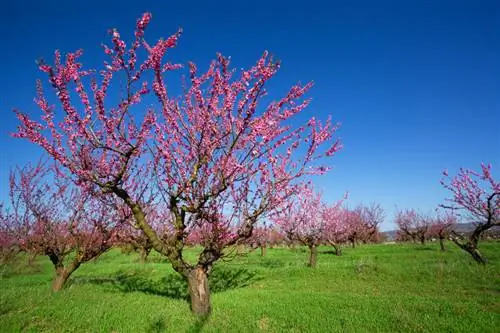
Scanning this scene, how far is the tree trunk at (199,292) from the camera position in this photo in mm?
9609

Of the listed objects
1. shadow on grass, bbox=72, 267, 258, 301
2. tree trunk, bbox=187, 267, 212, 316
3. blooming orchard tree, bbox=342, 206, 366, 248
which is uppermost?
blooming orchard tree, bbox=342, 206, 366, 248

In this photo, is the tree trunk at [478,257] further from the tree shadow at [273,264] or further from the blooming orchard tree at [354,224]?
the blooming orchard tree at [354,224]

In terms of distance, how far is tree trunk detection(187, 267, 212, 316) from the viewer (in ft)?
31.5

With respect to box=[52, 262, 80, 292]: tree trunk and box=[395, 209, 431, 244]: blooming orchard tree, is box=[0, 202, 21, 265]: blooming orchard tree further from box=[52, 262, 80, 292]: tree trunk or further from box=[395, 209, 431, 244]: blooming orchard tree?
box=[395, 209, 431, 244]: blooming orchard tree

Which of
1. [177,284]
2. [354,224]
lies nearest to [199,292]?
[177,284]

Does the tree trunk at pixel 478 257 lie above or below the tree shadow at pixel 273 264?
above

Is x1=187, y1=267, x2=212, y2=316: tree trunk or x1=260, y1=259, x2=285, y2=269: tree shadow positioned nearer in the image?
x1=187, y1=267, x2=212, y2=316: tree trunk

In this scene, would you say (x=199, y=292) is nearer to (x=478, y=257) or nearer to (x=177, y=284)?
(x=177, y=284)

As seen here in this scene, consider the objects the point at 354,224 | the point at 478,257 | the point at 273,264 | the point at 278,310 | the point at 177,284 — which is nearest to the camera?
the point at 278,310

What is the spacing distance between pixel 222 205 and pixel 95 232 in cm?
775

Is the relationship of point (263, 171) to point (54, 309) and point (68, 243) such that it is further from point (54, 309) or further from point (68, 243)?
point (68, 243)

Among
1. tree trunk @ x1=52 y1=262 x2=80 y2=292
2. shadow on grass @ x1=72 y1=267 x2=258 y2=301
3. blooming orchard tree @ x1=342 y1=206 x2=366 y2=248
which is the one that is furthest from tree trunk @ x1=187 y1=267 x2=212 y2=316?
blooming orchard tree @ x1=342 y1=206 x2=366 y2=248

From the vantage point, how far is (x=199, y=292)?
977cm

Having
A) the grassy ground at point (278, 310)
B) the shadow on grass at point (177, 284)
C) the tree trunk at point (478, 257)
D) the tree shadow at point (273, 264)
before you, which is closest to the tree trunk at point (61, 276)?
the grassy ground at point (278, 310)
